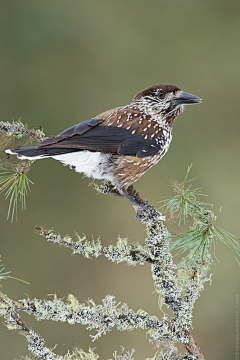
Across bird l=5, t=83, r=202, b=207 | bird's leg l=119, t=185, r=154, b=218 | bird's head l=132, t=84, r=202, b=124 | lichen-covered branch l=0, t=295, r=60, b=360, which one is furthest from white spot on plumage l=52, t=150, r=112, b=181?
lichen-covered branch l=0, t=295, r=60, b=360

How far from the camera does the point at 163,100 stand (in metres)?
1.84

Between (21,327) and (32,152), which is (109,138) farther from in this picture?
(21,327)

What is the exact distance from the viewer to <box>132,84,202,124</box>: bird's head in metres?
1.81

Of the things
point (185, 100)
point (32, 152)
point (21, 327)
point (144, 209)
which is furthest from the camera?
point (185, 100)

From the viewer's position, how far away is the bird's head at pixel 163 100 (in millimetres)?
1812

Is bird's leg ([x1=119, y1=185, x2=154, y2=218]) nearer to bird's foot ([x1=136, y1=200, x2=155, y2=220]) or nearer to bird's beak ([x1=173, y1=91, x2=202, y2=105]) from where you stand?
bird's foot ([x1=136, y1=200, x2=155, y2=220])

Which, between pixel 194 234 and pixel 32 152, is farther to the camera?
pixel 32 152

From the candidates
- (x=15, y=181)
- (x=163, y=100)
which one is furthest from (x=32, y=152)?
(x=163, y=100)

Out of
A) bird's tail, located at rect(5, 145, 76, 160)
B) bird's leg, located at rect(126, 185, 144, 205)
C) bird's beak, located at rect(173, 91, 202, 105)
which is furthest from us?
bird's beak, located at rect(173, 91, 202, 105)

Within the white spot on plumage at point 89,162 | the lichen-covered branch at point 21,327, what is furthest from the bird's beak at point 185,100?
the lichen-covered branch at point 21,327

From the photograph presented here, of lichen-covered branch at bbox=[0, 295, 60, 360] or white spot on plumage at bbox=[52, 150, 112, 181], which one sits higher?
white spot on plumage at bbox=[52, 150, 112, 181]

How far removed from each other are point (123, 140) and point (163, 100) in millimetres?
393

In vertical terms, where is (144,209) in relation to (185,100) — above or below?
below

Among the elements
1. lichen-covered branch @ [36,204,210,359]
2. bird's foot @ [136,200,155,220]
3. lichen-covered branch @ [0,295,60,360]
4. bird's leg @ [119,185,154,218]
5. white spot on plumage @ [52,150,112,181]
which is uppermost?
white spot on plumage @ [52,150,112,181]
